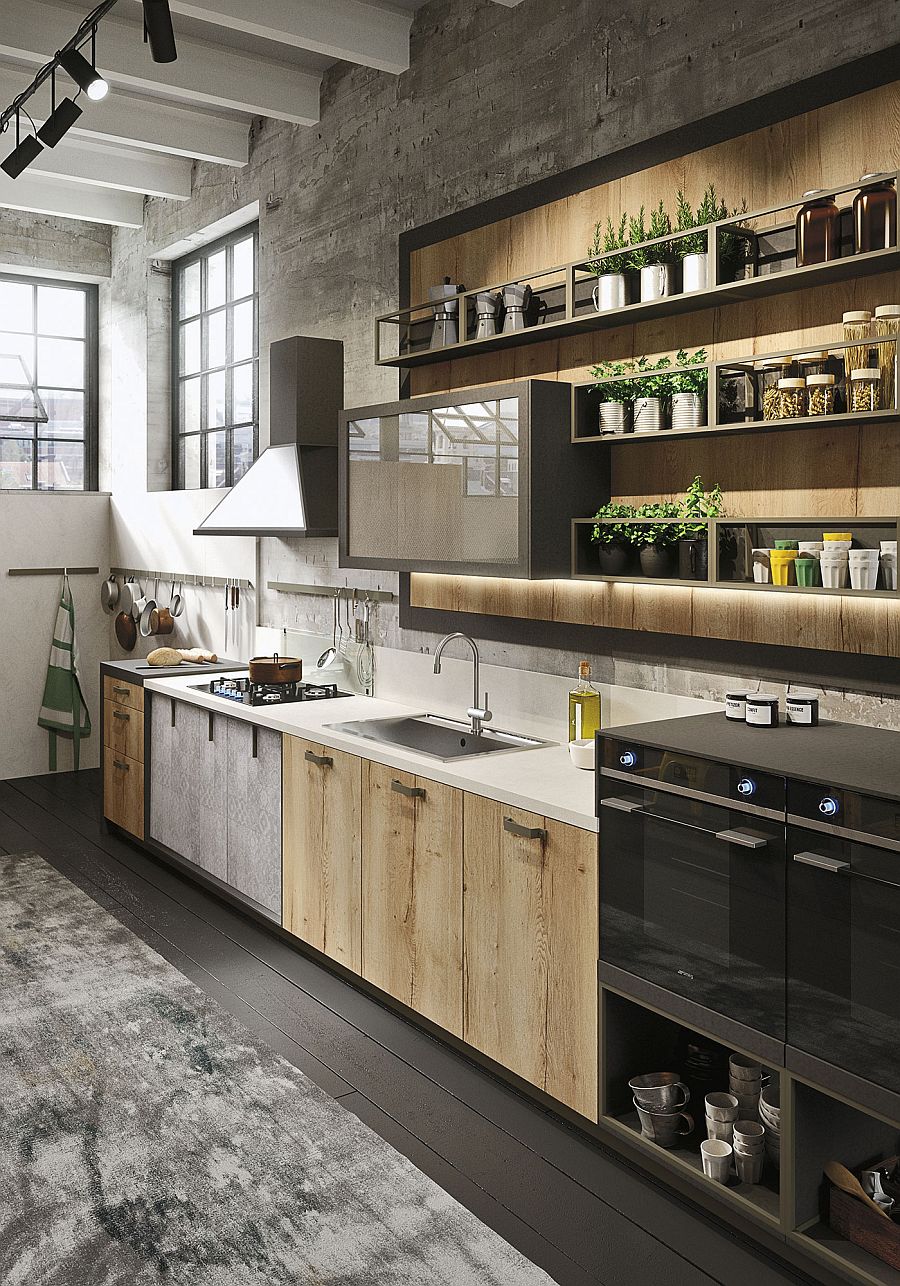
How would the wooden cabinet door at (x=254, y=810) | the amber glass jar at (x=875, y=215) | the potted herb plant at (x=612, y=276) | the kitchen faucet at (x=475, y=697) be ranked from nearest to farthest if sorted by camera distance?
the amber glass jar at (x=875, y=215), the potted herb plant at (x=612, y=276), the kitchen faucet at (x=475, y=697), the wooden cabinet door at (x=254, y=810)

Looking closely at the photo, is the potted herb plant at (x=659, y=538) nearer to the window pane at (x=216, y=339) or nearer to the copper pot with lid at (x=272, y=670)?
the copper pot with lid at (x=272, y=670)

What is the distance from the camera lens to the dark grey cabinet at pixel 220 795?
162 inches

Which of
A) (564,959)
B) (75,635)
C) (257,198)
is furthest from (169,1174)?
(75,635)

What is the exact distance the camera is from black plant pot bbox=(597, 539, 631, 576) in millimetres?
3164

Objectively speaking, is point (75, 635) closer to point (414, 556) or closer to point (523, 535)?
point (414, 556)

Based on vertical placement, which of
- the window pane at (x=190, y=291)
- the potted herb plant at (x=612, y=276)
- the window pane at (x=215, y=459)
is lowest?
the window pane at (x=215, y=459)

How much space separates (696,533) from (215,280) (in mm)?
4143

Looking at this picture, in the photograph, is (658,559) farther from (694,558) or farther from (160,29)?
(160,29)

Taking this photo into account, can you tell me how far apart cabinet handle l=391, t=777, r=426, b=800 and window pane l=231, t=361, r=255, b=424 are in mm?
3011

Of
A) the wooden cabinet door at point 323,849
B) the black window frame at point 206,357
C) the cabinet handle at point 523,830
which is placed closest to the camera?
the cabinet handle at point 523,830

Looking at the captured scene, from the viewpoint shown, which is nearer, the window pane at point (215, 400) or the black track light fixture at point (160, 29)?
the black track light fixture at point (160, 29)

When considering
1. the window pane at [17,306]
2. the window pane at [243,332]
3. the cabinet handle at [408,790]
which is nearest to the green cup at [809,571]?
the cabinet handle at [408,790]

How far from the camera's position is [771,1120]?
7.79ft

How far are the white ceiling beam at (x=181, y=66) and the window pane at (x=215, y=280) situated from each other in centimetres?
122
